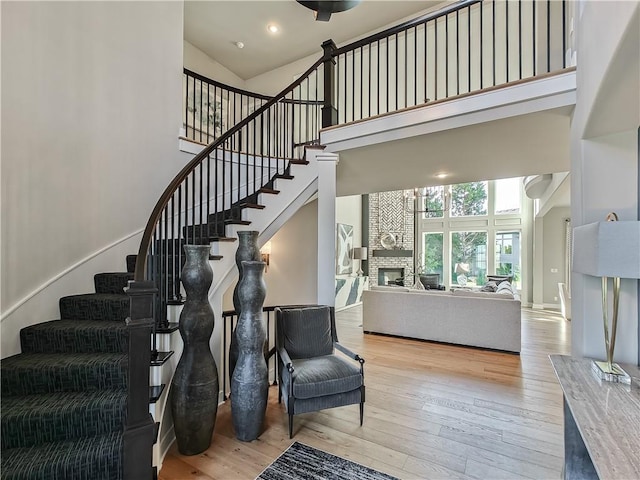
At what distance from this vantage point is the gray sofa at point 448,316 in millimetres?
4492

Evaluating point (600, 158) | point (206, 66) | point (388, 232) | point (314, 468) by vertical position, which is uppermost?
point (206, 66)

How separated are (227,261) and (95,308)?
114cm

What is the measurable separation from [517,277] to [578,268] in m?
8.23

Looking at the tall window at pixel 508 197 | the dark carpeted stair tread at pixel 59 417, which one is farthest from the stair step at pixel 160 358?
the tall window at pixel 508 197

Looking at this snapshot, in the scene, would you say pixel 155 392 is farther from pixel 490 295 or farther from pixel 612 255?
pixel 490 295

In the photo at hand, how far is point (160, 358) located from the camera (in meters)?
2.19

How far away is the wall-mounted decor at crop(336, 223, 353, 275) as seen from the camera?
7.98m

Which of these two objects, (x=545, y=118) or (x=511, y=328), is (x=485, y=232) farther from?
(x=545, y=118)

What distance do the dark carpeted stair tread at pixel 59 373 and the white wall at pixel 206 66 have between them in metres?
5.73

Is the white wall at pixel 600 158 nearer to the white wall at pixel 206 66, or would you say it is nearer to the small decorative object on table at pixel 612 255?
the small decorative object on table at pixel 612 255

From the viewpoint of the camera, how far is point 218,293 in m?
2.98

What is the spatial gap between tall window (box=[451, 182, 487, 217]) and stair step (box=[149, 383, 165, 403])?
9.89 metres

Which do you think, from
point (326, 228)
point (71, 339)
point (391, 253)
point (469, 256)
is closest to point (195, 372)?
point (71, 339)

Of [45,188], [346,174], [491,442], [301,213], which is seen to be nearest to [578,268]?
[491,442]
